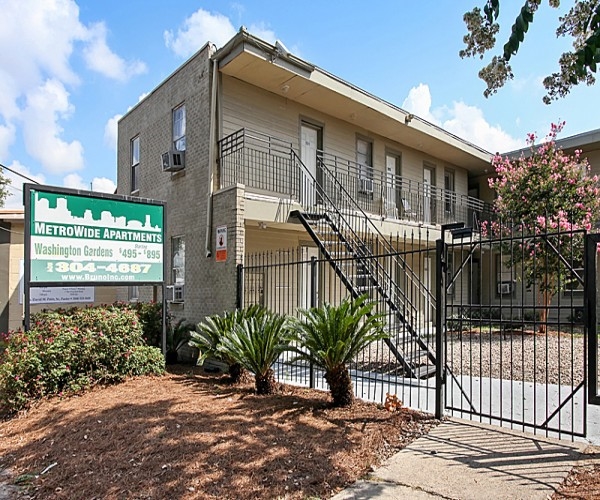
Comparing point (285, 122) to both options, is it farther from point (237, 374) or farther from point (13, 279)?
point (13, 279)

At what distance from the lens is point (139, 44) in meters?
9.89

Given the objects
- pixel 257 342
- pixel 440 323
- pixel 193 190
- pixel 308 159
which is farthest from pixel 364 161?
pixel 440 323

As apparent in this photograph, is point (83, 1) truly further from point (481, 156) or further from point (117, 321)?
point (481, 156)

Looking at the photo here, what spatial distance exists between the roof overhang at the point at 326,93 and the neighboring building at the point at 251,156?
30mm

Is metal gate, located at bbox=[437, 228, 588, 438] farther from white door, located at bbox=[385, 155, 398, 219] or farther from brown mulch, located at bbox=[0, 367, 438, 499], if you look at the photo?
white door, located at bbox=[385, 155, 398, 219]

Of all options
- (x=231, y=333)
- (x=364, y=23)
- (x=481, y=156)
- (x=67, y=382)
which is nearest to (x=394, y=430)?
(x=231, y=333)

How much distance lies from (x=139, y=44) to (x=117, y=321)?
633 centimetres

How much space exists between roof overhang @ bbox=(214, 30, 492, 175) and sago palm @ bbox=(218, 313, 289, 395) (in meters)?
5.79

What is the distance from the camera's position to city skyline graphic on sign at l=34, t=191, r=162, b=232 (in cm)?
704

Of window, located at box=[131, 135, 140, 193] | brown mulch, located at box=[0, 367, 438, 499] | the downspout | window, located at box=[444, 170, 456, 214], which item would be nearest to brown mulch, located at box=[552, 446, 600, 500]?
brown mulch, located at box=[0, 367, 438, 499]

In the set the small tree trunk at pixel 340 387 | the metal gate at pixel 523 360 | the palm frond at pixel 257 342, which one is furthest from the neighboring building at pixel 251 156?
the small tree trunk at pixel 340 387

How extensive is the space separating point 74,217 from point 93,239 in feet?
1.57

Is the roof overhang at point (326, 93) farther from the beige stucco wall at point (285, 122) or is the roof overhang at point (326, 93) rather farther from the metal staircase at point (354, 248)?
the metal staircase at point (354, 248)

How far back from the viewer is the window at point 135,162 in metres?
13.7
